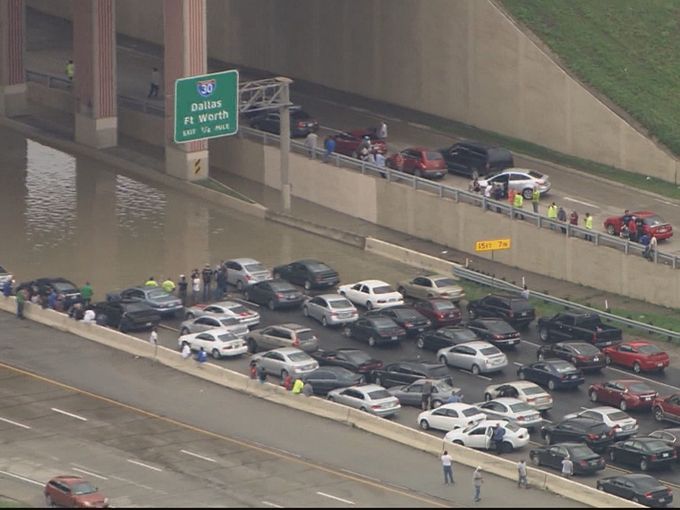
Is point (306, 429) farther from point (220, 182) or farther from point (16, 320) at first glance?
point (220, 182)

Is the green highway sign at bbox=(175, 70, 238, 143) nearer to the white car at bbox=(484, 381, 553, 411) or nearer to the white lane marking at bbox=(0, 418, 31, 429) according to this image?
the white lane marking at bbox=(0, 418, 31, 429)

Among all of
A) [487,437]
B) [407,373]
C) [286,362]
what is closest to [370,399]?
[407,373]

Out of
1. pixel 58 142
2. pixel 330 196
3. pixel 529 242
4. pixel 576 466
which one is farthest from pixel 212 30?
pixel 576 466

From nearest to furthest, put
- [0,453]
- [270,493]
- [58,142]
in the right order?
[270,493], [0,453], [58,142]

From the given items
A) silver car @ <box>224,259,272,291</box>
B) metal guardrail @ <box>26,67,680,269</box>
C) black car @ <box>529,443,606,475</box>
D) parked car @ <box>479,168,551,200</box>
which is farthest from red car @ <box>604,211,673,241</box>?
black car @ <box>529,443,606,475</box>

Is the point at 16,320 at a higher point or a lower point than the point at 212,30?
lower

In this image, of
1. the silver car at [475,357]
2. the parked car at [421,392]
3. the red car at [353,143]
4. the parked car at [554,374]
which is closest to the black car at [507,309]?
the silver car at [475,357]

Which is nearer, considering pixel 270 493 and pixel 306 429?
pixel 270 493

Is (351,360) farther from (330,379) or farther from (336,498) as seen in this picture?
(336,498)
